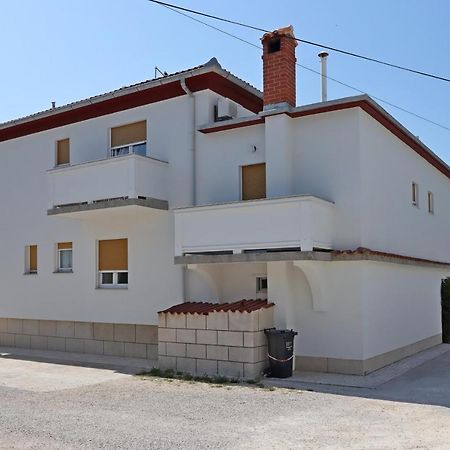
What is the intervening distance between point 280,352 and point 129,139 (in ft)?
23.8

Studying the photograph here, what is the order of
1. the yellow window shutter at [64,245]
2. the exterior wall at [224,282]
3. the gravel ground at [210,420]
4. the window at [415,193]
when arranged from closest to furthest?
1. the gravel ground at [210,420]
2. the exterior wall at [224,282]
3. the window at [415,193]
4. the yellow window shutter at [64,245]

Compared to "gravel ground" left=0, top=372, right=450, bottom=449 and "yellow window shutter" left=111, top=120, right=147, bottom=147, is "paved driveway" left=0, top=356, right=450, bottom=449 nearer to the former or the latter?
"gravel ground" left=0, top=372, right=450, bottom=449

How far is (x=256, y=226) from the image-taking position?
11938 mm

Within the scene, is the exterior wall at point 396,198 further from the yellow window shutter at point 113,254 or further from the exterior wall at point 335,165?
the yellow window shutter at point 113,254

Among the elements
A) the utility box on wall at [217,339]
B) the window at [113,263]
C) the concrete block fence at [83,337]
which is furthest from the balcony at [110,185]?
the concrete block fence at [83,337]

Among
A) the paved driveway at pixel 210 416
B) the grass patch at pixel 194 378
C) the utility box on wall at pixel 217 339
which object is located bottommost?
the grass patch at pixel 194 378

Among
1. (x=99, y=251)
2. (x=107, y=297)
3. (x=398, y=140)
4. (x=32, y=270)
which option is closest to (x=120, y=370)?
(x=107, y=297)

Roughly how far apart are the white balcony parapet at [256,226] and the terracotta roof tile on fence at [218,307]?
46.4 inches

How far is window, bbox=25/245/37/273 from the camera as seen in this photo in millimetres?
17422

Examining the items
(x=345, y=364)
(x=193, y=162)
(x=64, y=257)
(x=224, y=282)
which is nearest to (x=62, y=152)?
(x=64, y=257)

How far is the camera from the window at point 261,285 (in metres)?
13.3

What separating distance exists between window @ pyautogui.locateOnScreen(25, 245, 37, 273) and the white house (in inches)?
2.7

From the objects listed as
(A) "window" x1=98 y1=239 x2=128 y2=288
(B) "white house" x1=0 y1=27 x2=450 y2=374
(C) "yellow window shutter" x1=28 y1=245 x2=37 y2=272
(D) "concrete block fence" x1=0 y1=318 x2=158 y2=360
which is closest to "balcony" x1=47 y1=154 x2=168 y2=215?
(B) "white house" x1=0 y1=27 x2=450 y2=374

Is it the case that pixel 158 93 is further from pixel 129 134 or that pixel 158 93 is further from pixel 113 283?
pixel 113 283
